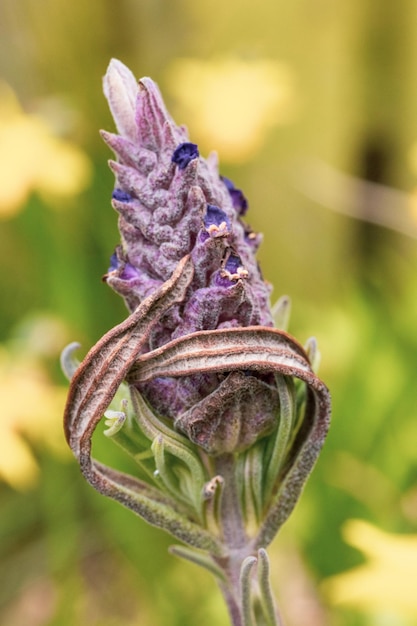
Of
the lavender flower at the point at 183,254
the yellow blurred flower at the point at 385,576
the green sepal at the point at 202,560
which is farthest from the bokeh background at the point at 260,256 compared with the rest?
the lavender flower at the point at 183,254

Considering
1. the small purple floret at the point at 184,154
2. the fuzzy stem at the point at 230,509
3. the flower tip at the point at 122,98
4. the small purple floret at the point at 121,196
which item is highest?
the flower tip at the point at 122,98

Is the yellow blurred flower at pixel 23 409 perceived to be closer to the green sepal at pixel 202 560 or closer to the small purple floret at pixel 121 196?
the green sepal at pixel 202 560

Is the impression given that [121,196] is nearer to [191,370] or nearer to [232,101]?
[191,370]

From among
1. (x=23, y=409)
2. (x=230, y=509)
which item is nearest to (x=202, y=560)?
(x=230, y=509)

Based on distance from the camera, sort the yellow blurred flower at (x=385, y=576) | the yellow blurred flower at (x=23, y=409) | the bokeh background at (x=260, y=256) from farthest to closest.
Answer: the bokeh background at (x=260, y=256) → the yellow blurred flower at (x=23, y=409) → the yellow blurred flower at (x=385, y=576)

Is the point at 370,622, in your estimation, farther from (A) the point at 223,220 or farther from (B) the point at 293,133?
(B) the point at 293,133

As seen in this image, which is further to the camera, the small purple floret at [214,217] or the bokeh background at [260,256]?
the bokeh background at [260,256]
